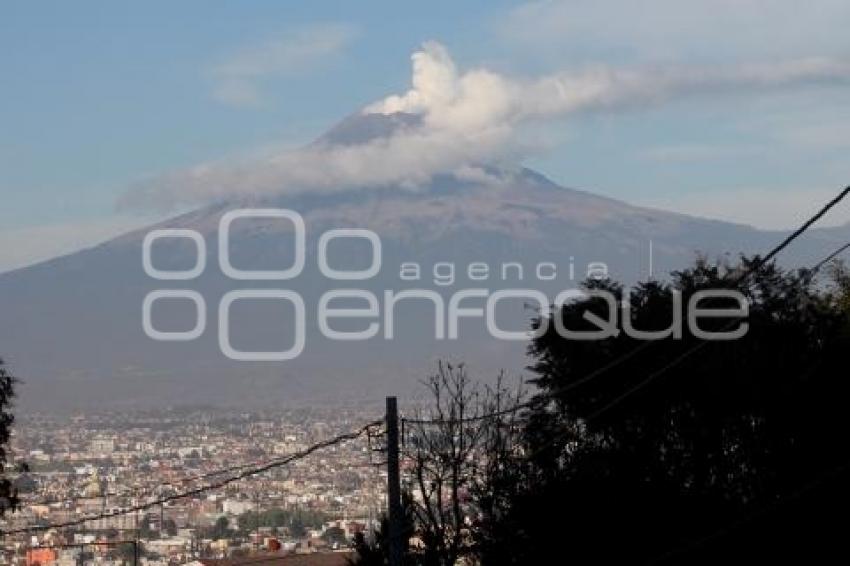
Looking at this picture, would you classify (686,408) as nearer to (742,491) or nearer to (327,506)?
(742,491)

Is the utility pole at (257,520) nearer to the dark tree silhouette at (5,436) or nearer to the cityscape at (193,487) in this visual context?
the cityscape at (193,487)

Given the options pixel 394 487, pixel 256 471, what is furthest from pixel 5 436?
pixel 394 487

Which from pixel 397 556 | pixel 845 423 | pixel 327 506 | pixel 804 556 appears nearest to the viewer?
pixel 397 556

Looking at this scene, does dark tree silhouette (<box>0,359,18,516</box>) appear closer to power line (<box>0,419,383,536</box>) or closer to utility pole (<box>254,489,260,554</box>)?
power line (<box>0,419,383,536</box>)

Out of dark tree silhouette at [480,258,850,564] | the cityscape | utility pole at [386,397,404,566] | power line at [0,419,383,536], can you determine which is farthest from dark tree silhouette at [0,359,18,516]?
dark tree silhouette at [480,258,850,564]

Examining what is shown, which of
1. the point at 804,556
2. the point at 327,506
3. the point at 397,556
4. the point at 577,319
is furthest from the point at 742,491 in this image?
the point at 327,506

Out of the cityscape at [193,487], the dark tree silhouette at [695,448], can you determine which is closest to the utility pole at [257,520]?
the cityscape at [193,487]

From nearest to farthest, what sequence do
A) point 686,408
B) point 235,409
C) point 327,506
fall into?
point 686,408 → point 327,506 → point 235,409

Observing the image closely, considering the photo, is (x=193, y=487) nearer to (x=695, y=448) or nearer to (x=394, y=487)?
(x=695, y=448)
